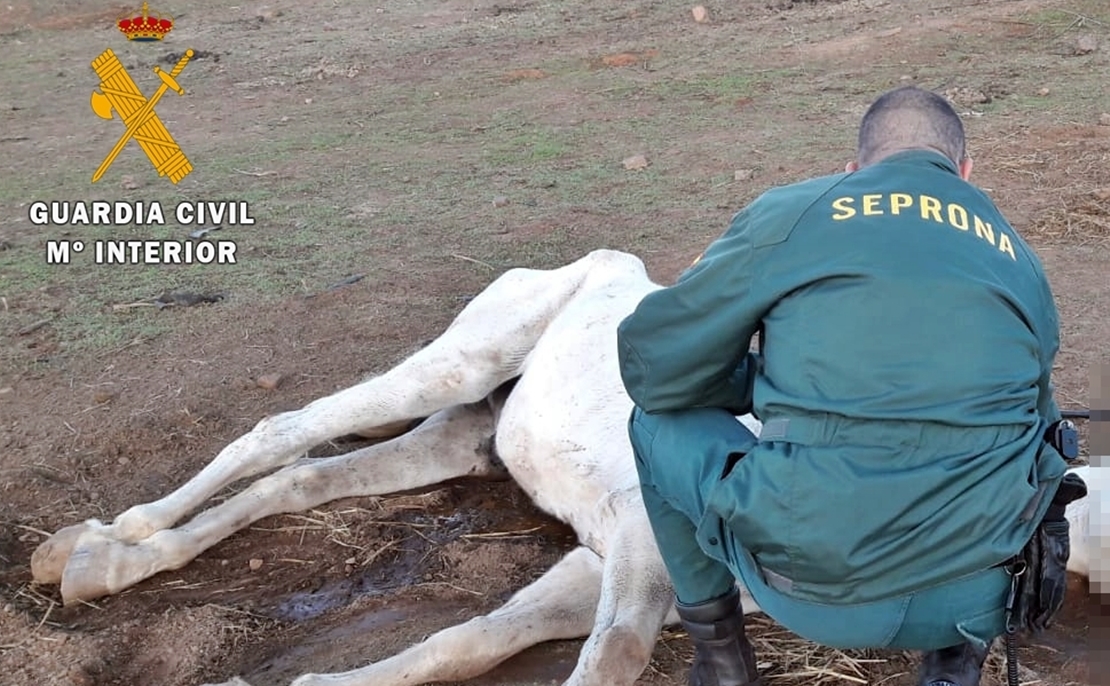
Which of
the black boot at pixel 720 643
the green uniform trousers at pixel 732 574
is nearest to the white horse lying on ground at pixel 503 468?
the black boot at pixel 720 643

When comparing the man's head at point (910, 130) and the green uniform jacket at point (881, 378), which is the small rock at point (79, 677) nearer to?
the green uniform jacket at point (881, 378)

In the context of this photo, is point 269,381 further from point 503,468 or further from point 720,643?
point 720,643

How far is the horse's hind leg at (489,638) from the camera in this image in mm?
3068

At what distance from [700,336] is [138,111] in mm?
8800

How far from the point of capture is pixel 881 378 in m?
2.16

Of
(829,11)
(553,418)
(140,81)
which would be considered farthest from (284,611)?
(829,11)

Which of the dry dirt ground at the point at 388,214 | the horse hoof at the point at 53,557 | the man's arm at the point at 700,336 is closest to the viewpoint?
the man's arm at the point at 700,336

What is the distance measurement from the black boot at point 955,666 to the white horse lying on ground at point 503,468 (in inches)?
25.9

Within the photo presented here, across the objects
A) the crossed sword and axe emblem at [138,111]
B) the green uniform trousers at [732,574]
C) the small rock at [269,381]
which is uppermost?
the green uniform trousers at [732,574]

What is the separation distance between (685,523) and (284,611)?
147 cm

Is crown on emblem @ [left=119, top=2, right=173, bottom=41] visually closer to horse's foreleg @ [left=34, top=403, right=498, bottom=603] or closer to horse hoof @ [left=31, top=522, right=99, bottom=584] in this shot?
horse's foreleg @ [left=34, top=403, right=498, bottom=603]

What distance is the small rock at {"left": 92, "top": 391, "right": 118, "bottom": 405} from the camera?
4.79m

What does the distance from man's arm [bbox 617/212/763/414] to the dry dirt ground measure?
84 cm

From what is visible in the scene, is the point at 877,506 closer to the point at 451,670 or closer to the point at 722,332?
the point at 722,332
